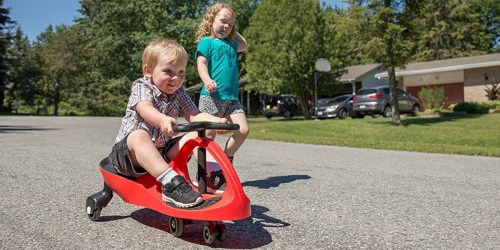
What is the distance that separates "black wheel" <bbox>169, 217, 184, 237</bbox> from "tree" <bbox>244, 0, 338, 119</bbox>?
27375mm

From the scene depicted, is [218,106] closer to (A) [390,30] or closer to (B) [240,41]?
(B) [240,41]

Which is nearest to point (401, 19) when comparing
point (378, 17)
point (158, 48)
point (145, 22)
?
point (378, 17)

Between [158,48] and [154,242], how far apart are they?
4.39ft

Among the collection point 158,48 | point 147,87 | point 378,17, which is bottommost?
point 147,87

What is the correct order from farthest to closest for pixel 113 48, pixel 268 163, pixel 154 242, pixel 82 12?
pixel 82 12 → pixel 113 48 → pixel 268 163 → pixel 154 242

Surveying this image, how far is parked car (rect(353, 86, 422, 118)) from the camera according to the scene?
2497 cm

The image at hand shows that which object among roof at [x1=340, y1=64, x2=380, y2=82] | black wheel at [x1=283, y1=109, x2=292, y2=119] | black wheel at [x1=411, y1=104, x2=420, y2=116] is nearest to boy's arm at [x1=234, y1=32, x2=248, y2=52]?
black wheel at [x1=411, y1=104, x2=420, y2=116]

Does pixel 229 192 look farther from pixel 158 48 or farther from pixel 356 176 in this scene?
pixel 356 176

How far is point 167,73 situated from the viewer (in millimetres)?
3379

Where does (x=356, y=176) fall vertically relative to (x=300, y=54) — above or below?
below

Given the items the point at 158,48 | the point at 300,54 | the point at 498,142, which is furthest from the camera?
the point at 300,54

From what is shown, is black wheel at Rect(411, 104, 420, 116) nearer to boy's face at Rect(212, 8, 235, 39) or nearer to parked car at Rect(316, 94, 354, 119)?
parked car at Rect(316, 94, 354, 119)

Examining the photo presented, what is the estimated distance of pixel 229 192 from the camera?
9.30 feet

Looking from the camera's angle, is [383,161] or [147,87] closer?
[147,87]
